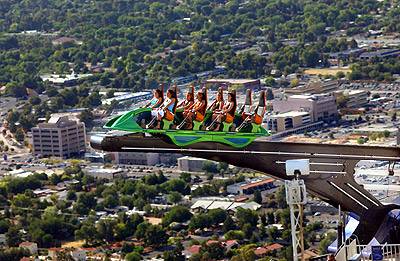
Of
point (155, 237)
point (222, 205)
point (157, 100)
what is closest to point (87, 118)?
point (222, 205)

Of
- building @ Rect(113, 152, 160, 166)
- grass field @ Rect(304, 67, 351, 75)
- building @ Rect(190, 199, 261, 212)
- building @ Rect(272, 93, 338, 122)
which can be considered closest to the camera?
building @ Rect(190, 199, 261, 212)

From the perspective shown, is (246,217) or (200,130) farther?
(246,217)

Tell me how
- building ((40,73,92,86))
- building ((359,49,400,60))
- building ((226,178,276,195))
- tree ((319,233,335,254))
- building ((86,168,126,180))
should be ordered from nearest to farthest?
tree ((319,233,335,254)) < building ((226,178,276,195)) < building ((86,168,126,180)) < building ((359,49,400,60)) < building ((40,73,92,86))

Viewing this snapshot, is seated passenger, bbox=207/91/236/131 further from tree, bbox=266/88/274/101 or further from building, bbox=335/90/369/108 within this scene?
tree, bbox=266/88/274/101

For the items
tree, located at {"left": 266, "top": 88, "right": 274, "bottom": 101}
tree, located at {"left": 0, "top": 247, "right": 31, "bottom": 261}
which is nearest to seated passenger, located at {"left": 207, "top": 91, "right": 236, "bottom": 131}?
tree, located at {"left": 0, "top": 247, "right": 31, "bottom": 261}

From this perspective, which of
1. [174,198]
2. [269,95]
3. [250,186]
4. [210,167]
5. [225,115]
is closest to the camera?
[225,115]

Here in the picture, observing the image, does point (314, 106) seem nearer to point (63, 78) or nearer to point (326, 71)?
point (326, 71)

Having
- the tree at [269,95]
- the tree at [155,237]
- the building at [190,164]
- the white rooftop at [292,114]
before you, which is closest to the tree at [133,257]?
the tree at [155,237]

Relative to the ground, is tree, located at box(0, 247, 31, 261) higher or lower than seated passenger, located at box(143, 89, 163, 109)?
lower
